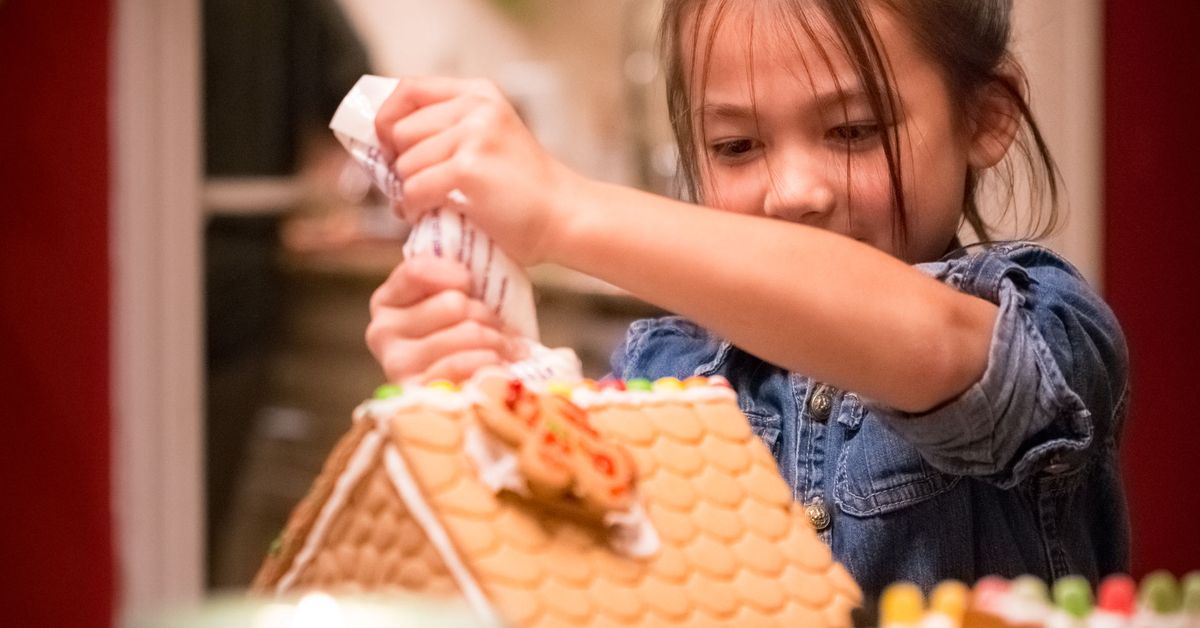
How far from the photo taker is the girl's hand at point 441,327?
24.7 inches

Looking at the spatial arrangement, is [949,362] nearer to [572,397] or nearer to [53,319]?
[572,397]

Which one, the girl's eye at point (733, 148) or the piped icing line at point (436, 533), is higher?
the girl's eye at point (733, 148)

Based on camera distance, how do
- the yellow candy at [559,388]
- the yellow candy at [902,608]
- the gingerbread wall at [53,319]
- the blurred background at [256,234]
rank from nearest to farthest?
the yellow candy at [902,608] → the yellow candy at [559,388] → the blurred background at [256,234] → the gingerbread wall at [53,319]

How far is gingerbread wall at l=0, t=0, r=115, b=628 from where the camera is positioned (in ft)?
5.30

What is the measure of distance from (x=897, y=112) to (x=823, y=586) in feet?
1.24

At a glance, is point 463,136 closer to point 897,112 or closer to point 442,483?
point 442,483

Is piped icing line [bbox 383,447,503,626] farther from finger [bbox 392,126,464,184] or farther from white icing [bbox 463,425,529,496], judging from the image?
finger [bbox 392,126,464,184]

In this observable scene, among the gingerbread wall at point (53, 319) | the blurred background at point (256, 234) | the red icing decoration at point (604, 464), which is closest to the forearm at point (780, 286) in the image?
the red icing decoration at point (604, 464)

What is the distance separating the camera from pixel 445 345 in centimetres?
64

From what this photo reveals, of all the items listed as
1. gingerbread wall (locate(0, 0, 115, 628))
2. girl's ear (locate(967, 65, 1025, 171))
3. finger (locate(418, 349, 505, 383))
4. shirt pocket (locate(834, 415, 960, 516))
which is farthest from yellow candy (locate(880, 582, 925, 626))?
gingerbread wall (locate(0, 0, 115, 628))

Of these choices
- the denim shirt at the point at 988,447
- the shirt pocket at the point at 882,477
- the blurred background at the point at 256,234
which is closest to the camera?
the denim shirt at the point at 988,447

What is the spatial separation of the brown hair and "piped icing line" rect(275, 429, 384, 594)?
43 cm

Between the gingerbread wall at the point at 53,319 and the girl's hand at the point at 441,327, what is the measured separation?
1.12m

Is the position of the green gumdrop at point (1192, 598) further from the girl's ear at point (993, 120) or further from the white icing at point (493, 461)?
the girl's ear at point (993, 120)
